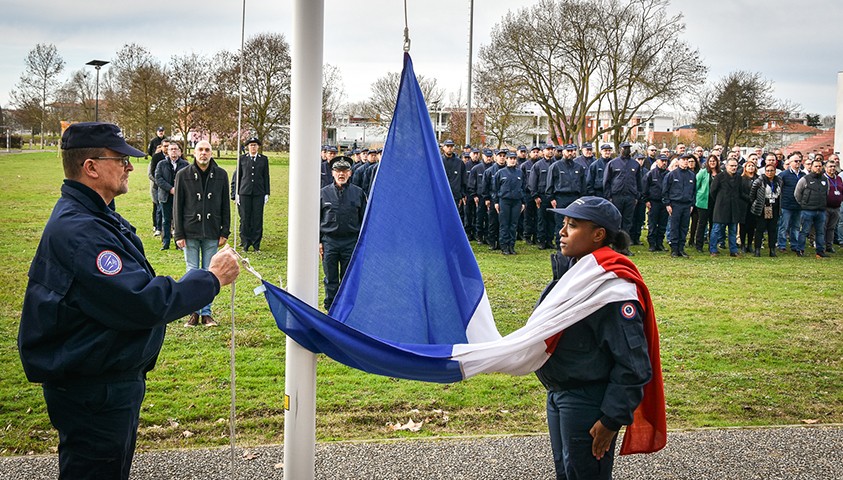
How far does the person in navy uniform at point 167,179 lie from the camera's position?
47.2 feet

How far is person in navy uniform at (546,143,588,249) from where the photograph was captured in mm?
17109

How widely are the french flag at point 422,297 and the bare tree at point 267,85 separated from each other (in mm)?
31680

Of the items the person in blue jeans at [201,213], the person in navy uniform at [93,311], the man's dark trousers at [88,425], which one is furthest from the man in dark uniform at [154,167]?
the man's dark trousers at [88,425]

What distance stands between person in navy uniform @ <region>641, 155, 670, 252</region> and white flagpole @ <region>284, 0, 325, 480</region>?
47.9 feet

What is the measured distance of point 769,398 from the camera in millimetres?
6934

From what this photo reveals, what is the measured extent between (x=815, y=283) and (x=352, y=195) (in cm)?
865

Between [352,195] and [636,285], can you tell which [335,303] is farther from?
[352,195]

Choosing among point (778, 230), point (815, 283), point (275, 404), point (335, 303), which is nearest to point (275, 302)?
point (335, 303)

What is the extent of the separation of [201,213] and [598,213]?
6632mm

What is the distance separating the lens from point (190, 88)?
49344mm

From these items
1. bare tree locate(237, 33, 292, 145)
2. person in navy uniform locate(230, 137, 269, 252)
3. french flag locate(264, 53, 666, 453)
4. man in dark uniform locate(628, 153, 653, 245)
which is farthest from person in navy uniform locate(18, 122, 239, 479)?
bare tree locate(237, 33, 292, 145)

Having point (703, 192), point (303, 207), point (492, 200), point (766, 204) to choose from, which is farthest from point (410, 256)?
point (766, 204)

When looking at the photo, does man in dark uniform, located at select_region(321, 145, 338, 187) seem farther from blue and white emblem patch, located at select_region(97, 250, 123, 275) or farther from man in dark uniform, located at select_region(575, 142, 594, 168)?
blue and white emblem patch, located at select_region(97, 250, 123, 275)

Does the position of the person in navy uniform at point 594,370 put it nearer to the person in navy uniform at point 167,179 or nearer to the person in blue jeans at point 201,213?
the person in blue jeans at point 201,213
